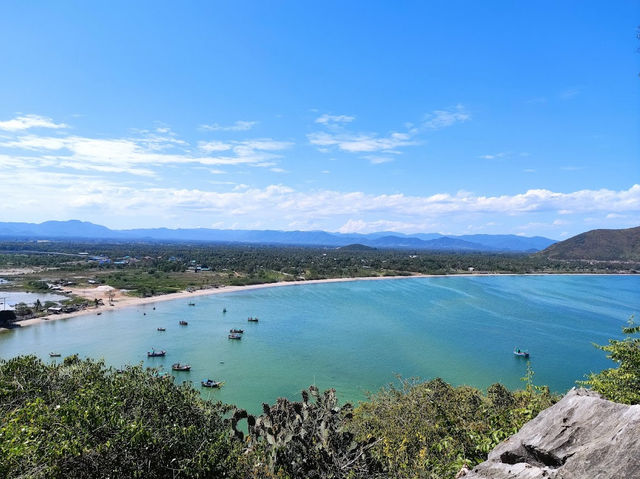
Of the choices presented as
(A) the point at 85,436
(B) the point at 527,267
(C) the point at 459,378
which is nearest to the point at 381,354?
(C) the point at 459,378

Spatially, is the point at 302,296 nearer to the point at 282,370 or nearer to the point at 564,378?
the point at 282,370

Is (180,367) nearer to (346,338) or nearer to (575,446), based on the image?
(346,338)

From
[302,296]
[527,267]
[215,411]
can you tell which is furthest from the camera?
[527,267]

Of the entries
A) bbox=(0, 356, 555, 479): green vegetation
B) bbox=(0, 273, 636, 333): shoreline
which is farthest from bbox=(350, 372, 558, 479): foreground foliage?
bbox=(0, 273, 636, 333): shoreline

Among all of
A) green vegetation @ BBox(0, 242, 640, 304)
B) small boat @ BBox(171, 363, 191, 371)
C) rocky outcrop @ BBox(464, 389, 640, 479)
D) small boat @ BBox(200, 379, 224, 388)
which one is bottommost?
small boat @ BBox(171, 363, 191, 371)

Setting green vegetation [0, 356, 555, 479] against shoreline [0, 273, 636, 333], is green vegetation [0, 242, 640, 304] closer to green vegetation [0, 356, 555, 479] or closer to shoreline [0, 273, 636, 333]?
shoreline [0, 273, 636, 333]

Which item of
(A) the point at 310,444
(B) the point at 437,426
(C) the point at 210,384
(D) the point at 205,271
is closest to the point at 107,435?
(A) the point at 310,444
